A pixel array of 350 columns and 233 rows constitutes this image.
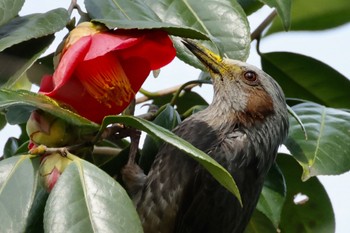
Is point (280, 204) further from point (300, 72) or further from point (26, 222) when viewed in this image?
point (26, 222)

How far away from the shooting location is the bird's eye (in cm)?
339

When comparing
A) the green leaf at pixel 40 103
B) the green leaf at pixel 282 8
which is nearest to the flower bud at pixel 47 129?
the green leaf at pixel 40 103

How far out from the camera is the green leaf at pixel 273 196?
2615 mm

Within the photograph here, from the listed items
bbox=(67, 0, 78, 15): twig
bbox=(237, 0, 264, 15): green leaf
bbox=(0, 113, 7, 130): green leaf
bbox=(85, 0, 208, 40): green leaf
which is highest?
bbox=(67, 0, 78, 15): twig

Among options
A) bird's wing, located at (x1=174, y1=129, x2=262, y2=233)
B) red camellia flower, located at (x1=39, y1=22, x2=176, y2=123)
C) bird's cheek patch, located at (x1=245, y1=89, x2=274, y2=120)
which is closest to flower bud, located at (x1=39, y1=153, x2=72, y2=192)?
red camellia flower, located at (x1=39, y1=22, x2=176, y2=123)

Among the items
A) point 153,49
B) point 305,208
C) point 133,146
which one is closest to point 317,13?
point 305,208

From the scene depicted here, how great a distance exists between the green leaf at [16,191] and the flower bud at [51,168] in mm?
23

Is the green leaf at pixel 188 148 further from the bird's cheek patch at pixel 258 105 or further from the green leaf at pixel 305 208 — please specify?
the bird's cheek patch at pixel 258 105

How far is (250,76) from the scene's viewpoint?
3400mm

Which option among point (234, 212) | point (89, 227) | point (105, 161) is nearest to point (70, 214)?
point (89, 227)

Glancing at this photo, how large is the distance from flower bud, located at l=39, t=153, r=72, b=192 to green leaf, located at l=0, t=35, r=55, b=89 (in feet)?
0.81

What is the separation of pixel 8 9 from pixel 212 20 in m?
0.60

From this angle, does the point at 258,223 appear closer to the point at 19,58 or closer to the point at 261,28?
the point at 261,28

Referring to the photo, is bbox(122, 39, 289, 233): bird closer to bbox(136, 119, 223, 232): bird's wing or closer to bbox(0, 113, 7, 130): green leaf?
bbox(136, 119, 223, 232): bird's wing
